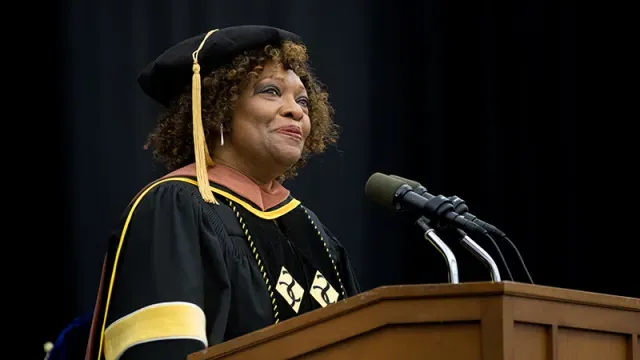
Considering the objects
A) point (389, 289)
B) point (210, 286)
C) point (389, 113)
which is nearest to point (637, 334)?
point (389, 289)

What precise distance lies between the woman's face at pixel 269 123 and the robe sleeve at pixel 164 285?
0.28 metres

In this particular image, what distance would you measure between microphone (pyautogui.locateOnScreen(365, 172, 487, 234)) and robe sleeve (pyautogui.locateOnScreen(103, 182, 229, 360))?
416 millimetres

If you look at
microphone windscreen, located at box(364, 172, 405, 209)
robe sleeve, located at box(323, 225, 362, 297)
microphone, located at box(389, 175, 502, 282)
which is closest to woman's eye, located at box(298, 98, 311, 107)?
robe sleeve, located at box(323, 225, 362, 297)

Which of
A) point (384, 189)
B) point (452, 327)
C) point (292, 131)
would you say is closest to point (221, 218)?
point (292, 131)

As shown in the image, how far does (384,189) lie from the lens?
2.56 meters

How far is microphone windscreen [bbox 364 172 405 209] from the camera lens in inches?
100

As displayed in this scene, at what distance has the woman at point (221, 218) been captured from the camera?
8.39 ft

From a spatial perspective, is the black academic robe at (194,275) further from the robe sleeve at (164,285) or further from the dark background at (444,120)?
the dark background at (444,120)

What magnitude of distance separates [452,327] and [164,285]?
884mm

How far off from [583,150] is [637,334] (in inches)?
102

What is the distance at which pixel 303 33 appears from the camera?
15.2ft

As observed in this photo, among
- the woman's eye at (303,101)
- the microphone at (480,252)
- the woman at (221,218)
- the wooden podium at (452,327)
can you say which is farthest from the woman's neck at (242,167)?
the wooden podium at (452,327)

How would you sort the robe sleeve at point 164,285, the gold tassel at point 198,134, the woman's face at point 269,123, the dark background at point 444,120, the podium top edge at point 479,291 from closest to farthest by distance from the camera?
1. the podium top edge at point 479,291
2. the robe sleeve at point 164,285
3. the gold tassel at point 198,134
4. the woman's face at point 269,123
5. the dark background at point 444,120

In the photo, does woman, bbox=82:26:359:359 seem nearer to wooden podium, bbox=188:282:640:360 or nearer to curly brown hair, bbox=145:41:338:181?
curly brown hair, bbox=145:41:338:181
